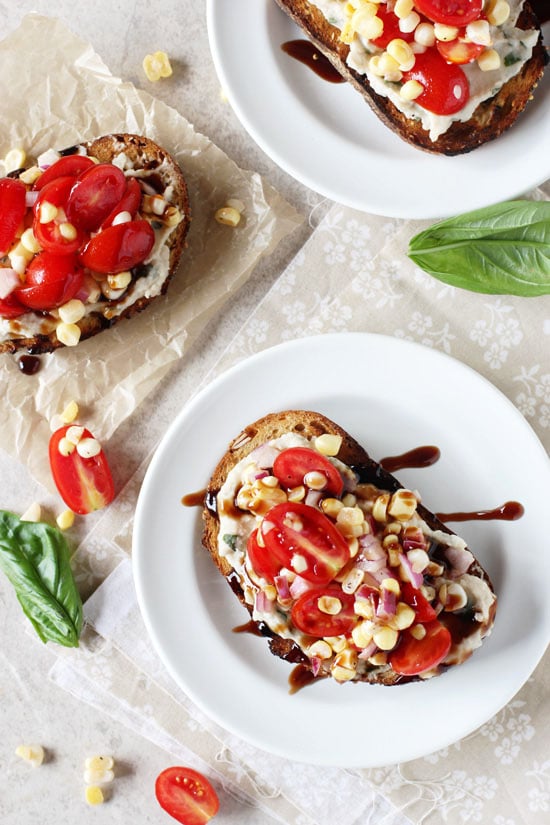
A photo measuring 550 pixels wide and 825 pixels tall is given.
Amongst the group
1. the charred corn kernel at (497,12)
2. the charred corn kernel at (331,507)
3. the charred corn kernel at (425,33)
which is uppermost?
the charred corn kernel at (497,12)

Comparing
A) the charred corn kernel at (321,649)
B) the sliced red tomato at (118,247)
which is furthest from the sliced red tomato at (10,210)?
the charred corn kernel at (321,649)

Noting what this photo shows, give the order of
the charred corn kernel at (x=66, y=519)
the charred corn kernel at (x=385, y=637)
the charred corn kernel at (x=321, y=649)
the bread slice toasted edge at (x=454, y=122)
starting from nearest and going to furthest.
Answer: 1. the charred corn kernel at (x=385, y=637)
2. the charred corn kernel at (x=321, y=649)
3. the bread slice toasted edge at (x=454, y=122)
4. the charred corn kernel at (x=66, y=519)

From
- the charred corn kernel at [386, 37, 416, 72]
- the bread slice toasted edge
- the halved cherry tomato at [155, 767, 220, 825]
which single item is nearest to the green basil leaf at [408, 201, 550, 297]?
the bread slice toasted edge

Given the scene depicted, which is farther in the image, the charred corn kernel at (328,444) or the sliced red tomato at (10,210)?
the sliced red tomato at (10,210)

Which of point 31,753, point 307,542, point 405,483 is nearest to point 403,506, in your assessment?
point 307,542

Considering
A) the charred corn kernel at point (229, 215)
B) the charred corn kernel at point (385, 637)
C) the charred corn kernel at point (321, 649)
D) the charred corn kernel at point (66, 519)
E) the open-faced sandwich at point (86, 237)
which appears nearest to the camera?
the charred corn kernel at point (385, 637)

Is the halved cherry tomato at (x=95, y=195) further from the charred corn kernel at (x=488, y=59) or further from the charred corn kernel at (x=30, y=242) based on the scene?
the charred corn kernel at (x=488, y=59)

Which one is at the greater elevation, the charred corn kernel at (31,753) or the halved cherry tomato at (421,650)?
the halved cherry tomato at (421,650)

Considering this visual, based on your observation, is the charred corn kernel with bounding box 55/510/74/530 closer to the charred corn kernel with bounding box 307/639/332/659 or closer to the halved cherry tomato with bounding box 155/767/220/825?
the halved cherry tomato with bounding box 155/767/220/825
